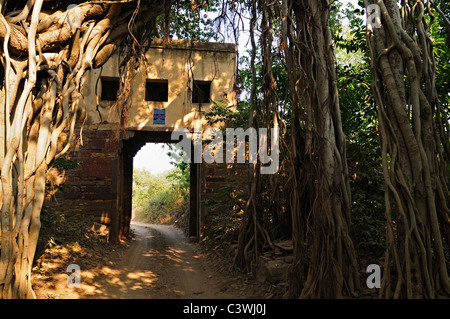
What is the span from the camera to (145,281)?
14.9 ft

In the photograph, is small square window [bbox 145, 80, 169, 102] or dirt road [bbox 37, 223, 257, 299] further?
small square window [bbox 145, 80, 169, 102]

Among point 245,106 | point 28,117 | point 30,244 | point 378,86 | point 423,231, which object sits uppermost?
point 245,106

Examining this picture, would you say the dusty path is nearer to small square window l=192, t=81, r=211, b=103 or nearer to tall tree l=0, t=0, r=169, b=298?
tall tree l=0, t=0, r=169, b=298

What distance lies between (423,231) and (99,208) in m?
→ 6.99

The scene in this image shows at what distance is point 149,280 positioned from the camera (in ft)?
15.0

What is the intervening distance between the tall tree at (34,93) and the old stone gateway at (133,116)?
3.66m

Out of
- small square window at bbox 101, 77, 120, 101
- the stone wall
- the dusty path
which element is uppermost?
small square window at bbox 101, 77, 120, 101

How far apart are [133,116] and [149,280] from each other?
4.79m

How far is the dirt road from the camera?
3.87 metres

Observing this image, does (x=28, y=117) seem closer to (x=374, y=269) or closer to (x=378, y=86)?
(x=378, y=86)

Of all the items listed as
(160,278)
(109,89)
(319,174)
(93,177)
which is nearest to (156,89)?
(109,89)

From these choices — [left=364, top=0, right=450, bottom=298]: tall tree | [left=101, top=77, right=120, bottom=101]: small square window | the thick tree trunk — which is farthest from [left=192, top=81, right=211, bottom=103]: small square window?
[left=364, top=0, right=450, bottom=298]: tall tree

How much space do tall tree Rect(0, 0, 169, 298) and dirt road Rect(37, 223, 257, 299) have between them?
0.96 meters

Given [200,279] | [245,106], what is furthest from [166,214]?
[200,279]
